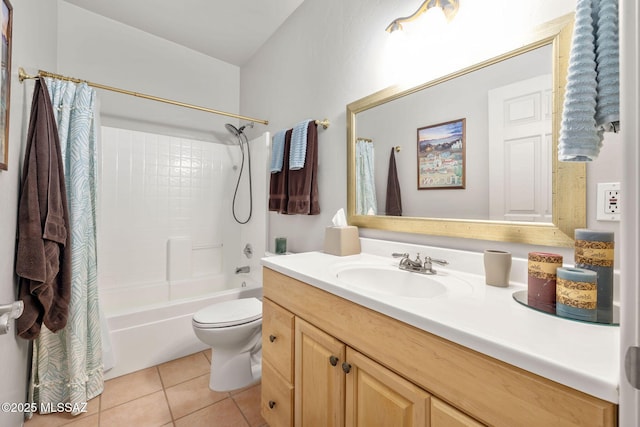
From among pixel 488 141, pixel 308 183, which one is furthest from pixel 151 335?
pixel 488 141

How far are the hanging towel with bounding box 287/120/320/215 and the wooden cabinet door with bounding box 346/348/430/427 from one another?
3.51ft

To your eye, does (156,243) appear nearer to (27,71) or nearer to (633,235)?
(27,71)

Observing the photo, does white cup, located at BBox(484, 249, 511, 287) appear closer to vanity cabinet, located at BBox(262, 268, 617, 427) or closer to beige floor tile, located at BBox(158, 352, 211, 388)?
vanity cabinet, located at BBox(262, 268, 617, 427)

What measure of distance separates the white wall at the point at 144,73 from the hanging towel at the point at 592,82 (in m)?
2.80

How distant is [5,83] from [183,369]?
1.79m

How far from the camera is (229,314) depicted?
1652 millimetres

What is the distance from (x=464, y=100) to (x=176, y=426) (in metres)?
2.04

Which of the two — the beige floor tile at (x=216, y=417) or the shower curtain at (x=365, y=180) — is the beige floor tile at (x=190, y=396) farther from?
the shower curtain at (x=365, y=180)

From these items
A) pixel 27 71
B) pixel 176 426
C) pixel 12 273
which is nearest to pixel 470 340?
pixel 176 426

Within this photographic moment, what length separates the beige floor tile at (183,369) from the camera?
176 cm

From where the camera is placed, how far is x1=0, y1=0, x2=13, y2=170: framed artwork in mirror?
1.04 meters

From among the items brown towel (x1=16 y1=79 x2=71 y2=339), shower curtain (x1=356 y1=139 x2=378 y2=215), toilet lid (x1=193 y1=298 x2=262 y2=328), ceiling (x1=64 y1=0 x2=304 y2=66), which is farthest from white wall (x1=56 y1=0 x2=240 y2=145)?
shower curtain (x1=356 y1=139 x2=378 y2=215)

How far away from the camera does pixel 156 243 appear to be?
A: 2494mm

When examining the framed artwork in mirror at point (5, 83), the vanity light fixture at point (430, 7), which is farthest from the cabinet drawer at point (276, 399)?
the vanity light fixture at point (430, 7)
